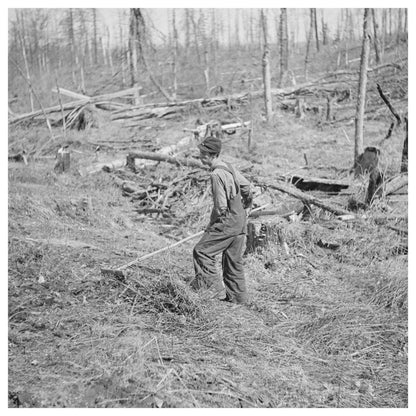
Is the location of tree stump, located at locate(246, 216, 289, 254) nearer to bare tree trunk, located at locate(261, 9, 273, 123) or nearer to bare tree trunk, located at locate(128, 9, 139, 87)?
bare tree trunk, located at locate(261, 9, 273, 123)

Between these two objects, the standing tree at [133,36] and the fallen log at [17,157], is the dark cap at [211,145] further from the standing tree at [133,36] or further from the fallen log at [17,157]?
the standing tree at [133,36]

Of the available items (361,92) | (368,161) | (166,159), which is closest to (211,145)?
(166,159)

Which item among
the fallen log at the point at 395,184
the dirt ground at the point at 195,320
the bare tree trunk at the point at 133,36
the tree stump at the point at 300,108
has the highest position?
the bare tree trunk at the point at 133,36

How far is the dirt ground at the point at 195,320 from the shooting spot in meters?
4.16

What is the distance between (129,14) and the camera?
22.0 metres

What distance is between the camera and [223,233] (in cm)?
556

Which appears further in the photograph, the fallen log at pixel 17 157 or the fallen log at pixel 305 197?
the fallen log at pixel 17 157

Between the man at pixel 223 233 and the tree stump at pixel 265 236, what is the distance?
1520 mm

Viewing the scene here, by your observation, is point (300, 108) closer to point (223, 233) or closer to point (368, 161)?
point (368, 161)

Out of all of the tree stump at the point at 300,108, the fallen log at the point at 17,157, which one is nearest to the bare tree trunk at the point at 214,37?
the tree stump at the point at 300,108

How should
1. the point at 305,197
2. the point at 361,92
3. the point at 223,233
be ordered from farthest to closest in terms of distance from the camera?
the point at 361,92 → the point at 305,197 → the point at 223,233

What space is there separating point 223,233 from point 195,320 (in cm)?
99
